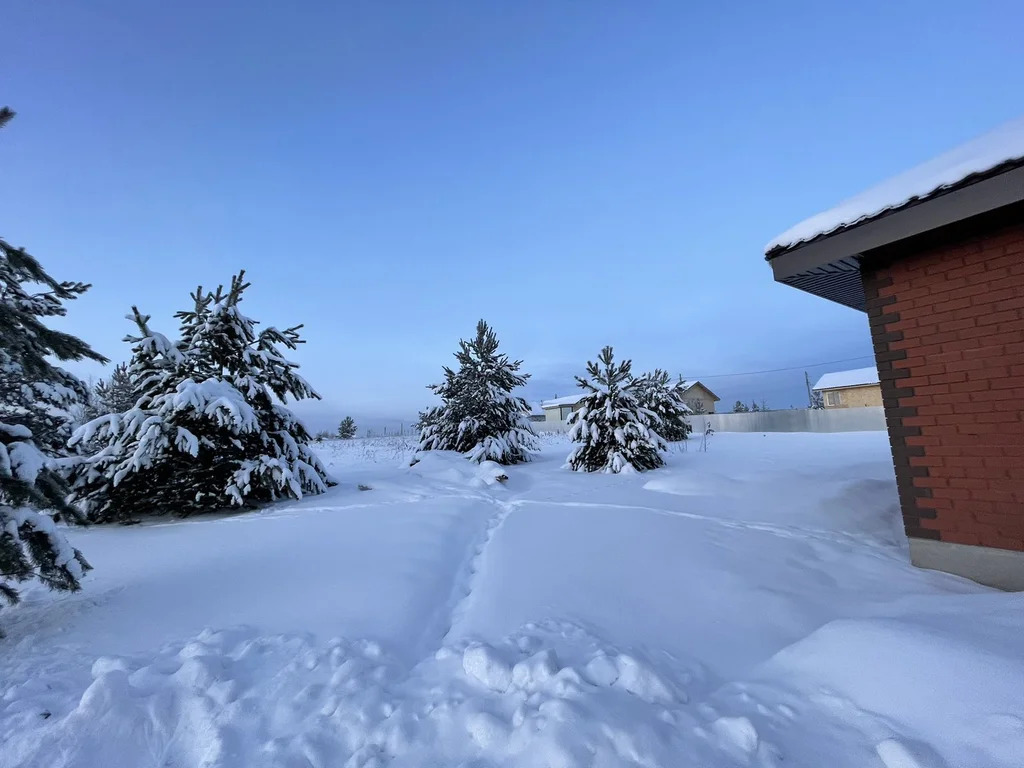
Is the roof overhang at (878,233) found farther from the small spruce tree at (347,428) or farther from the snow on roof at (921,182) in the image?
the small spruce tree at (347,428)

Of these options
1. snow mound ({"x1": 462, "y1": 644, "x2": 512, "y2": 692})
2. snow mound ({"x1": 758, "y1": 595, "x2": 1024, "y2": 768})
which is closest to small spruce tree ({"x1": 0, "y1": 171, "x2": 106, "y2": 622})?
snow mound ({"x1": 462, "y1": 644, "x2": 512, "y2": 692})

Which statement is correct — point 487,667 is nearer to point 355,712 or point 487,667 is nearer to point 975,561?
point 355,712

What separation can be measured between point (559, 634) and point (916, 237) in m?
4.30

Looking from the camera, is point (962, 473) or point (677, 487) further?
point (677, 487)

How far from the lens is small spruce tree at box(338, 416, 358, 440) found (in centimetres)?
3547

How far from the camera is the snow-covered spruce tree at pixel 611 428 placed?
9.73m

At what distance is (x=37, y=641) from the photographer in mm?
2383

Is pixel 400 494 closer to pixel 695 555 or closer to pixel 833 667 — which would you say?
pixel 695 555

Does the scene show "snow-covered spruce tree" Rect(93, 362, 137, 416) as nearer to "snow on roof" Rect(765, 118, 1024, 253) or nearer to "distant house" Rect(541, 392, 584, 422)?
"snow on roof" Rect(765, 118, 1024, 253)

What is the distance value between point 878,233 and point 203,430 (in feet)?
26.9

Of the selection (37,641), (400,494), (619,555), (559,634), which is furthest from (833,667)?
(400,494)

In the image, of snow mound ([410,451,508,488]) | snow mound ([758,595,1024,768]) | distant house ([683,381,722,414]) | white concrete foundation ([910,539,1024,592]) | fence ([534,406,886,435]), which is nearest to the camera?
snow mound ([758,595,1024,768])

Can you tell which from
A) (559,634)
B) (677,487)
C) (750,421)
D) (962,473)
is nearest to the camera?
(559,634)

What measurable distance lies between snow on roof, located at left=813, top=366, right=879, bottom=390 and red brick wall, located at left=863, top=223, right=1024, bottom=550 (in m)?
35.6
